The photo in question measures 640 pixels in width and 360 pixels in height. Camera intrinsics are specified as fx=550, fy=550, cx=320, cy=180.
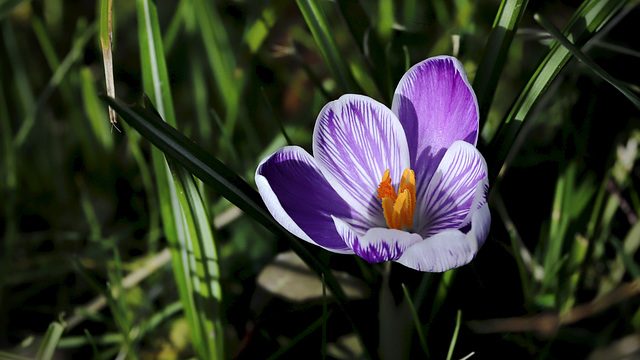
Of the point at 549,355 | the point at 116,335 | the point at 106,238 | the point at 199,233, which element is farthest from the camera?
the point at 106,238

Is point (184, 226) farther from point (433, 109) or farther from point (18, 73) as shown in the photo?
point (18, 73)

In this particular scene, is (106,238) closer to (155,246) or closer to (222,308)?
(155,246)

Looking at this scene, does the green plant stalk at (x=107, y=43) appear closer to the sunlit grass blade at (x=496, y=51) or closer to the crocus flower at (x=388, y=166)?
the crocus flower at (x=388, y=166)

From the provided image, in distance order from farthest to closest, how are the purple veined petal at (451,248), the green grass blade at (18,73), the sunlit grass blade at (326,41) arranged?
the green grass blade at (18,73) < the sunlit grass blade at (326,41) < the purple veined petal at (451,248)

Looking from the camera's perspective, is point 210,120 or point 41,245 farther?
point 210,120

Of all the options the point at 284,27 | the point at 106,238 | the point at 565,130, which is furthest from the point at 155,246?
the point at 565,130

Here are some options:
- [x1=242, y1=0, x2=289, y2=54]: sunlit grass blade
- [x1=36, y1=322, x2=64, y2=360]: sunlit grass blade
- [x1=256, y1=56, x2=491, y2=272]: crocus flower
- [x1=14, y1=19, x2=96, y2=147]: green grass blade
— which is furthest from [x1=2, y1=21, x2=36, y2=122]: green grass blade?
[x1=256, y1=56, x2=491, y2=272]: crocus flower

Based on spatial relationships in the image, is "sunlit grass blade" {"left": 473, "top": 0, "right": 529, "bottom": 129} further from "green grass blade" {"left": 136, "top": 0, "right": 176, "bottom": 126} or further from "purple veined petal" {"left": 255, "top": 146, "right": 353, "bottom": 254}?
"green grass blade" {"left": 136, "top": 0, "right": 176, "bottom": 126}

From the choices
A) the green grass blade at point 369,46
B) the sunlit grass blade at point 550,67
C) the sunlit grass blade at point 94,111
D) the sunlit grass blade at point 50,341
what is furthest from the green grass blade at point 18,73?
the sunlit grass blade at point 550,67
